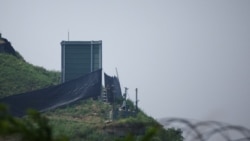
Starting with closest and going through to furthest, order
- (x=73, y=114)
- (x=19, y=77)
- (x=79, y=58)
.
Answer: (x=73, y=114), (x=79, y=58), (x=19, y=77)

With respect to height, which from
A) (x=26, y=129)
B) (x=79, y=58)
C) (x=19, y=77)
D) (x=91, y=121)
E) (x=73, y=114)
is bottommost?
(x=91, y=121)

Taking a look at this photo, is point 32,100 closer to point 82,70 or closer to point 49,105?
point 49,105

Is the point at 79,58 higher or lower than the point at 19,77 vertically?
higher

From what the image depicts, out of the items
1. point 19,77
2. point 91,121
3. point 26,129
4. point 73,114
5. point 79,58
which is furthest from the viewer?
point 19,77

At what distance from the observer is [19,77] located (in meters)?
26.8

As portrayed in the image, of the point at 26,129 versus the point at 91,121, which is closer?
the point at 26,129

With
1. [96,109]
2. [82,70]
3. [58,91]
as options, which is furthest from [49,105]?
[82,70]

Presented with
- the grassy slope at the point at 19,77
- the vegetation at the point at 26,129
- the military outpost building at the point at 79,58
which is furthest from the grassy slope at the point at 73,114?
the vegetation at the point at 26,129

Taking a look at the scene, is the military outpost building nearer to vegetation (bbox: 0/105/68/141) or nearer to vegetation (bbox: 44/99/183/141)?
vegetation (bbox: 44/99/183/141)

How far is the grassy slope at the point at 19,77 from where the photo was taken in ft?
84.0

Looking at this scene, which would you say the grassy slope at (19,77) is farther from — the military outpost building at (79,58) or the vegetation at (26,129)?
the vegetation at (26,129)

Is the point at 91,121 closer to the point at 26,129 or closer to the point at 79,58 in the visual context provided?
the point at 79,58

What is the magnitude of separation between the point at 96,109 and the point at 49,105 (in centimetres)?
253

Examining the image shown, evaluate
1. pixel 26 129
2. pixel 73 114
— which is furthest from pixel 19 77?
pixel 26 129
